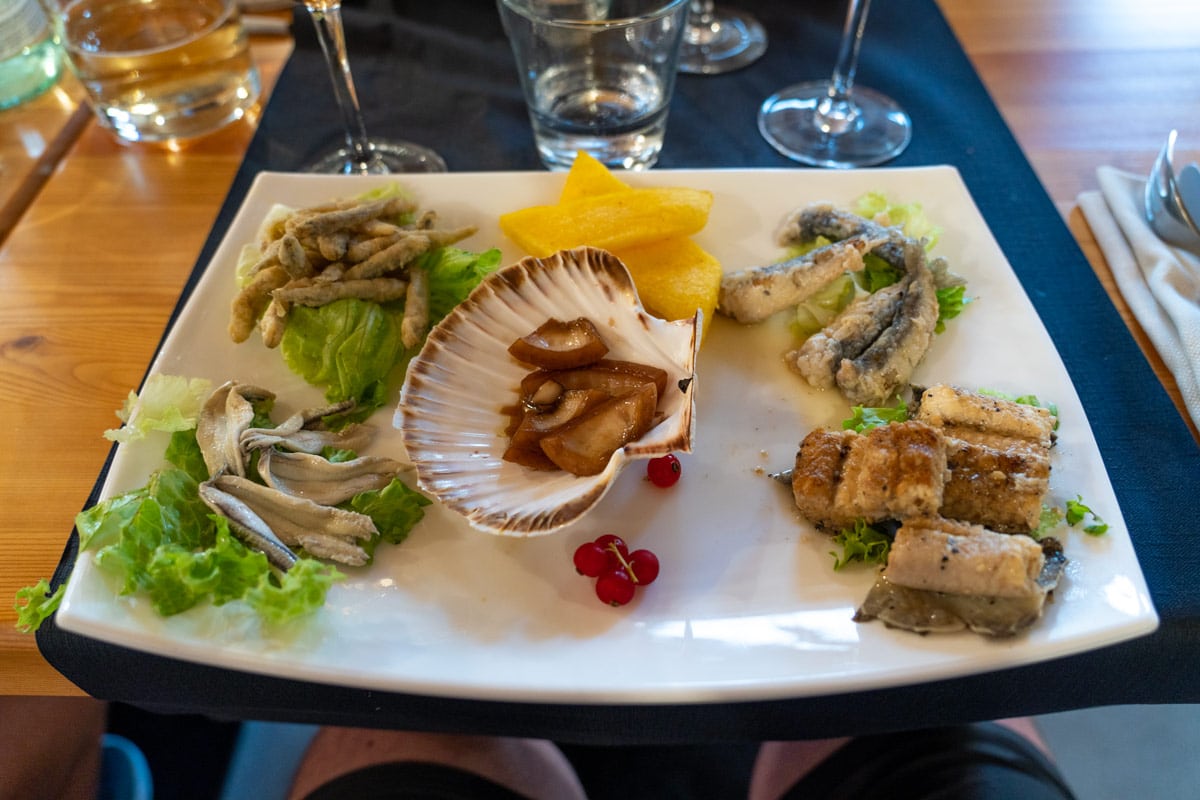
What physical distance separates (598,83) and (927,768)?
1.72 m

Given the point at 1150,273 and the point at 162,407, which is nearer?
the point at 162,407

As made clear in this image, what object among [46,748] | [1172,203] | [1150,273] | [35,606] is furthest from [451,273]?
[1172,203]

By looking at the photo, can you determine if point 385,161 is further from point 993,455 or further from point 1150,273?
point 1150,273

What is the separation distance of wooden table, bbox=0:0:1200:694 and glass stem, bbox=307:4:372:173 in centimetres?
37

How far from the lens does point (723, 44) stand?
2.50 m

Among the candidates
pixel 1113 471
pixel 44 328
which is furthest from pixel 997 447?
pixel 44 328

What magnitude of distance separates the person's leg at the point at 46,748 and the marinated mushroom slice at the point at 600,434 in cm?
103

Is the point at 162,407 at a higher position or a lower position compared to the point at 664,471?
higher

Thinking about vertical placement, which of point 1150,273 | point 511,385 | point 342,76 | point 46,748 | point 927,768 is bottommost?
point 927,768

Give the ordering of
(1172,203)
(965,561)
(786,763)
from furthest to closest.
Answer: (1172,203) → (786,763) → (965,561)

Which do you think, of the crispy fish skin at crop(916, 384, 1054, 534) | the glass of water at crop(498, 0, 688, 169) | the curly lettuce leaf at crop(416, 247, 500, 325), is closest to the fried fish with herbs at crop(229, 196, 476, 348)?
the curly lettuce leaf at crop(416, 247, 500, 325)

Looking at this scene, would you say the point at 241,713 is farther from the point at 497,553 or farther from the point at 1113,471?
the point at 1113,471

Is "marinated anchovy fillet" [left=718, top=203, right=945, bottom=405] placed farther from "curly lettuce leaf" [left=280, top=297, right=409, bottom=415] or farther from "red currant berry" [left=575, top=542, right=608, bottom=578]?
"curly lettuce leaf" [left=280, top=297, right=409, bottom=415]

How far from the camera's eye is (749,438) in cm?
144
